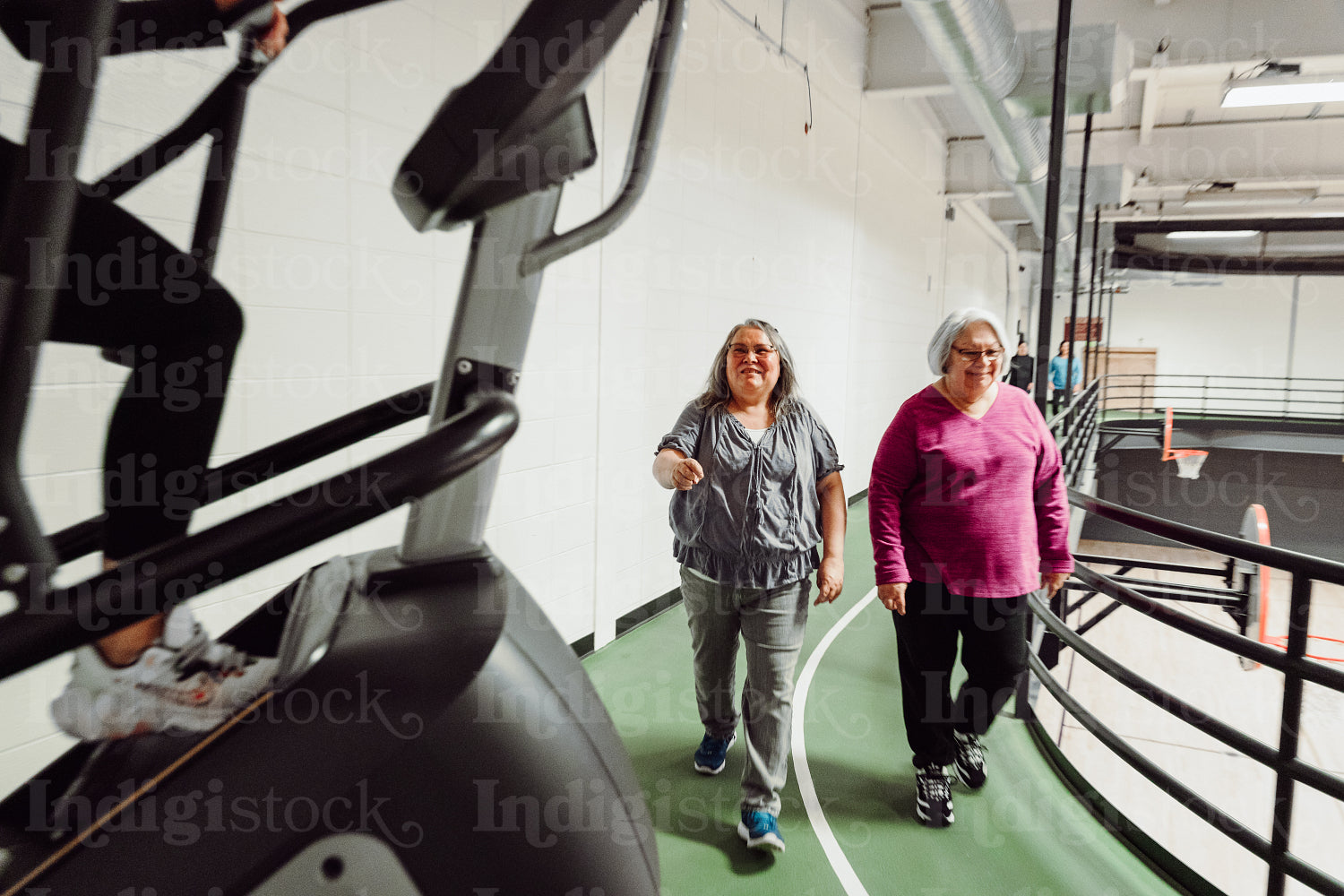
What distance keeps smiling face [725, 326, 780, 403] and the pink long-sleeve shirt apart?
0.39 metres

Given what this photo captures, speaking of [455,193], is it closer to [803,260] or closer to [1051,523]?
[1051,523]

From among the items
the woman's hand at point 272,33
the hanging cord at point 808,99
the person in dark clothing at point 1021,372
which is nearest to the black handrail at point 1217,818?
the woman's hand at point 272,33

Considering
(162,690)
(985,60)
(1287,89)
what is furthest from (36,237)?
(1287,89)

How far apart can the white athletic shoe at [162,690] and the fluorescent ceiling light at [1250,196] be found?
47.7 feet

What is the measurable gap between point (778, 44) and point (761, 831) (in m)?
4.57

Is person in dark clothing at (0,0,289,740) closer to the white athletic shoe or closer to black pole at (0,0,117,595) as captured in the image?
the white athletic shoe

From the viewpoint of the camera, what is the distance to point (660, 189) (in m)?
3.80

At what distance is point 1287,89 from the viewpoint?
627 cm

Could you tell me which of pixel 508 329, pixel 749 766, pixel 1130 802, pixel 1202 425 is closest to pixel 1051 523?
pixel 749 766

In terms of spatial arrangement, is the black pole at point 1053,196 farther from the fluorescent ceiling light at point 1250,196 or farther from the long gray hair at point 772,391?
the fluorescent ceiling light at point 1250,196

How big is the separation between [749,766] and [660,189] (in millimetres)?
2710

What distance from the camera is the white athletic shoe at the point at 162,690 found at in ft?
2.62

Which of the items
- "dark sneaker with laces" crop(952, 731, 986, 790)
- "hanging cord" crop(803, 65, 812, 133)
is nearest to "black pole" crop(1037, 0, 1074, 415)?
"dark sneaker with laces" crop(952, 731, 986, 790)

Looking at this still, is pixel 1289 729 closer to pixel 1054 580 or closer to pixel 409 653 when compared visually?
pixel 1054 580
